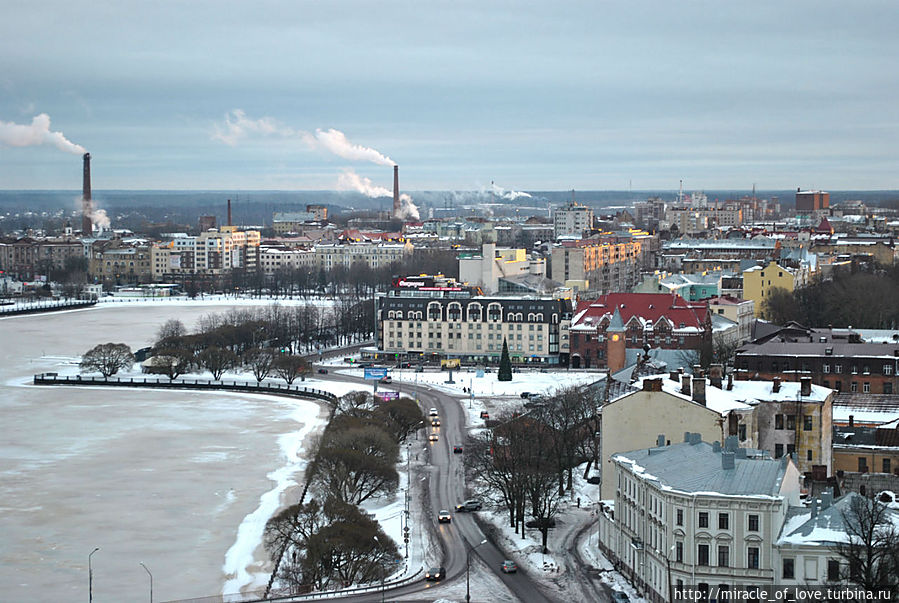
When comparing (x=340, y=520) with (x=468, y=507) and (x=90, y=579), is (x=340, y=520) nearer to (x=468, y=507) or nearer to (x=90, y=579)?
(x=90, y=579)

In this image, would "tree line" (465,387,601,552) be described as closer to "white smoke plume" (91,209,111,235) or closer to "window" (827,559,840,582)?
"window" (827,559,840,582)

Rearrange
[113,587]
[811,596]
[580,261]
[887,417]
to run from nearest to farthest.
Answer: [811,596]
[113,587]
[887,417]
[580,261]

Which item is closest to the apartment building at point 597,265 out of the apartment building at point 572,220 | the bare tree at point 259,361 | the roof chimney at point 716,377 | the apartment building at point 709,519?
the bare tree at point 259,361

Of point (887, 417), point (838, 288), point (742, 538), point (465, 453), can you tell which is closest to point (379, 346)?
point (838, 288)

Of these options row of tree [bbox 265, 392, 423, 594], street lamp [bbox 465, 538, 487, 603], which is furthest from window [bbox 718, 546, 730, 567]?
row of tree [bbox 265, 392, 423, 594]

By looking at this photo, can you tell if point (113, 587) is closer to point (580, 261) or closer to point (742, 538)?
point (742, 538)

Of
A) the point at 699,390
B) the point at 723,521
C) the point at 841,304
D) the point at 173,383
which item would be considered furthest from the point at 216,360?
the point at 723,521
